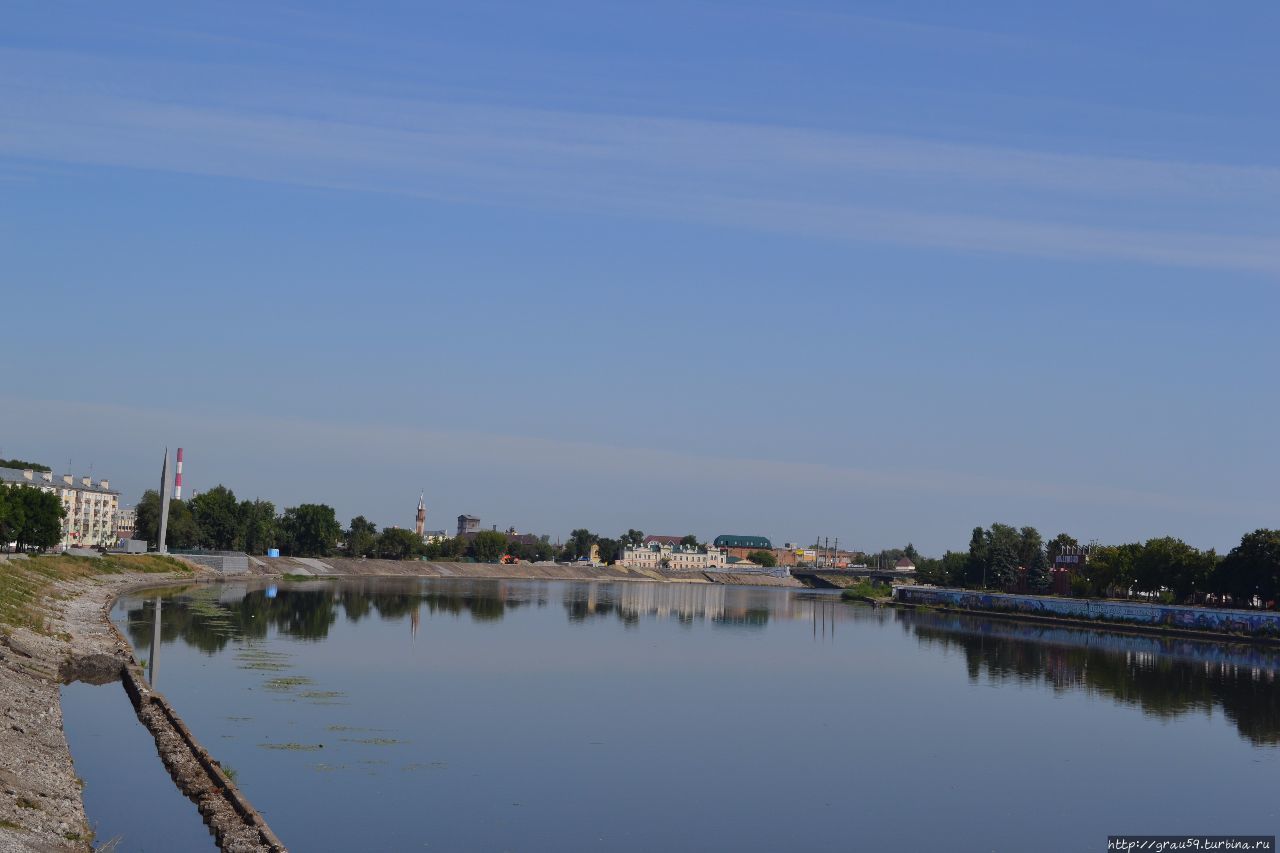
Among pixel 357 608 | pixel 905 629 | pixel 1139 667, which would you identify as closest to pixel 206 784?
pixel 1139 667

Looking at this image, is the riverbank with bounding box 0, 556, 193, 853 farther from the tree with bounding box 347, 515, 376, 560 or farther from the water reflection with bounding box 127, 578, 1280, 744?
the tree with bounding box 347, 515, 376, 560

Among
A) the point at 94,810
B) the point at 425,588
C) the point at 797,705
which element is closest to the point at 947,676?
the point at 797,705

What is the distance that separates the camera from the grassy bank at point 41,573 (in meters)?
38.8

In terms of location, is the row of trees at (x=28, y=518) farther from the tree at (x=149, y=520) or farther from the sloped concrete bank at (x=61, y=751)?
the sloped concrete bank at (x=61, y=751)

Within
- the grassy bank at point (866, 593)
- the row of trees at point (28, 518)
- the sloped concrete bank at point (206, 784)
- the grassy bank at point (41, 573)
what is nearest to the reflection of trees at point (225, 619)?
the grassy bank at point (41, 573)

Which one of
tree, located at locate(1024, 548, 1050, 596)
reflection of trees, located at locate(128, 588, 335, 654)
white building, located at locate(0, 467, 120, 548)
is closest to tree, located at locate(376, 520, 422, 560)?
white building, located at locate(0, 467, 120, 548)

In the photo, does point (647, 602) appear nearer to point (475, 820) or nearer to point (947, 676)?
point (947, 676)

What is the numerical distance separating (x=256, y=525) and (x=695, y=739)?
10582 centimetres

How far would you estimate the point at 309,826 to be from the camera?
2014cm

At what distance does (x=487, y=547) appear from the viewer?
175 meters

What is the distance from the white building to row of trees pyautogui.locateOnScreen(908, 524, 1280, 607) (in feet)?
310

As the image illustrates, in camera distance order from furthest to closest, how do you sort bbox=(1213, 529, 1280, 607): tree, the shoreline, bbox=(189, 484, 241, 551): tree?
bbox=(189, 484, 241, 551): tree, bbox=(1213, 529, 1280, 607): tree, the shoreline

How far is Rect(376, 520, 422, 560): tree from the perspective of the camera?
15562 cm

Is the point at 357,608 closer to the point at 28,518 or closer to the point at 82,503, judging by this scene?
the point at 28,518
